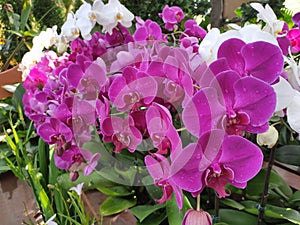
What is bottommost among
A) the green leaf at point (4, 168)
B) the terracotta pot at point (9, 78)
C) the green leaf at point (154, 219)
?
the green leaf at point (4, 168)

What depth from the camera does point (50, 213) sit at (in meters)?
0.87

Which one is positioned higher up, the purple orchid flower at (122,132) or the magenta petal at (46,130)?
the purple orchid flower at (122,132)

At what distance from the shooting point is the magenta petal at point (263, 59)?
376 mm

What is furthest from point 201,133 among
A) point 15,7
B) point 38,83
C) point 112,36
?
point 15,7

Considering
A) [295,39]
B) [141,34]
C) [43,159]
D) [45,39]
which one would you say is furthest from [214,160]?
[45,39]

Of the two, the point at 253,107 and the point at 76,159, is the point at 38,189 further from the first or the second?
the point at 253,107

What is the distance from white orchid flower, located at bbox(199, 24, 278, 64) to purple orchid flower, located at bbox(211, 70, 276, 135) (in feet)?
0.21

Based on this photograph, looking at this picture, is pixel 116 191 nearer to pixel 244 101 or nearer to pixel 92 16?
pixel 92 16

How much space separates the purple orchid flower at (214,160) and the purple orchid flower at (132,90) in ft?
0.44

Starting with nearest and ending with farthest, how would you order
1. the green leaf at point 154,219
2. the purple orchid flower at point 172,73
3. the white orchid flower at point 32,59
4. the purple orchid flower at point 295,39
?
1. the purple orchid flower at point 172,73
2. the purple orchid flower at point 295,39
3. the green leaf at point 154,219
4. the white orchid flower at point 32,59

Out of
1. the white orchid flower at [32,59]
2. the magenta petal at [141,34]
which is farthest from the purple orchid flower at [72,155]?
the white orchid flower at [32,59]

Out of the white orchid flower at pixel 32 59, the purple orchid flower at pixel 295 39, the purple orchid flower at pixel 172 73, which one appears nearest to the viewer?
the purple orchid flower at pixel 172 73

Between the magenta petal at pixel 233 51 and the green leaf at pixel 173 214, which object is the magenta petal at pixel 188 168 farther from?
the green leaf at pixel 173 214

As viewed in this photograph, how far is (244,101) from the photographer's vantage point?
1.22ft
